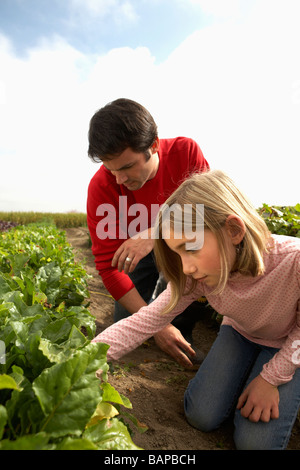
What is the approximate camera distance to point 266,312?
1973 millimetres

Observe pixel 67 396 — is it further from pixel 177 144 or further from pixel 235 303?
pixel 177 144

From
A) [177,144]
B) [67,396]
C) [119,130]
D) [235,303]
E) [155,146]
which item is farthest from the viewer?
[177,144]

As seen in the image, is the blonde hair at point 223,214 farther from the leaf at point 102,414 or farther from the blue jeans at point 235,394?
the leaf at point 102,414

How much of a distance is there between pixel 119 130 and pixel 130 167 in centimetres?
26

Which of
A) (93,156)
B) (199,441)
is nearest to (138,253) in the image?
(93,156)

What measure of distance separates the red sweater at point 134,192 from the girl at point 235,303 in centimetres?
99

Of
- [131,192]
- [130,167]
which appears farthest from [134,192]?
[130,167]

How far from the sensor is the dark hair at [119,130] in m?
2.54

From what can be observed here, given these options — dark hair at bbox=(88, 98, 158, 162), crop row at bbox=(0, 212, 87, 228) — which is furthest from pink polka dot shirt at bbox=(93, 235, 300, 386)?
crop row at bbox=(0, 212, 87, 228)

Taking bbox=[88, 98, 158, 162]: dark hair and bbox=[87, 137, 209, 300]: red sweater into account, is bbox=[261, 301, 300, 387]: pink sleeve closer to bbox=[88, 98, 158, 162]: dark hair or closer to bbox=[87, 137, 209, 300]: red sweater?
bbox=[87, 137, 209, 300]: red sweater

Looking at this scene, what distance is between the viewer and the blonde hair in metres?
1.71

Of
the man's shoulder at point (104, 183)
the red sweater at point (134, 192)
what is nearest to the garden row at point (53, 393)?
the red sweater at point (134, 192)

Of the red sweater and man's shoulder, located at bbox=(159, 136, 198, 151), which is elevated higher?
man's shoulder, located at bbox=(159, 136, 198, 151)

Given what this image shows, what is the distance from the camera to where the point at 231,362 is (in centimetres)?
223
